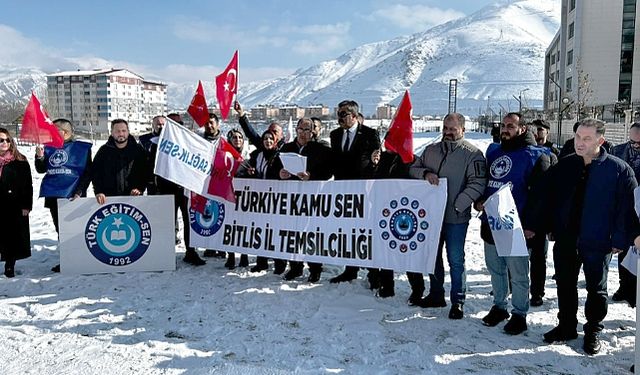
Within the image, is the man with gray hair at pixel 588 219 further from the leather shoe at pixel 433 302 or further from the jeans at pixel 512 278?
the leather shoe at pixel 433 302

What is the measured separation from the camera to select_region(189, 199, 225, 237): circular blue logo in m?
7.08

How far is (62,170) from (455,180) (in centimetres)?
520

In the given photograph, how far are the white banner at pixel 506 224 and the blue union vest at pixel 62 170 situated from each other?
5.29 m

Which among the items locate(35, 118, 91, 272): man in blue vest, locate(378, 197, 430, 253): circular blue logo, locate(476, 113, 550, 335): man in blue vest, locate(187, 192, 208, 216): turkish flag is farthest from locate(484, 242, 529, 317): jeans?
locate(35, 118, 91, 272): man in blue vest

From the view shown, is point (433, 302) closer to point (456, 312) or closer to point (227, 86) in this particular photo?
point (456, 312)

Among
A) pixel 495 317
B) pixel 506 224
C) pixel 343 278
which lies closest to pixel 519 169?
pixel 506 224

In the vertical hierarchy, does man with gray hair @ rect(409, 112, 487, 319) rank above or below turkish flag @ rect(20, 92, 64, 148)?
below

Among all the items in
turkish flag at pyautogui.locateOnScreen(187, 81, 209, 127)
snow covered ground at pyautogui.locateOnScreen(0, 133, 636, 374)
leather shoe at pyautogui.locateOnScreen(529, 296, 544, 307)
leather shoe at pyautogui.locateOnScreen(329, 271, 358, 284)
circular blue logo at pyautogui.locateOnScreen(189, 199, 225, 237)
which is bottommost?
snow covered ground at pyautogui.locateOnScreen(0, 133, 636, 374)

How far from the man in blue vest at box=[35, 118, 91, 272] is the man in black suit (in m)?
3.41

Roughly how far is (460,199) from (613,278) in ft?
10.2

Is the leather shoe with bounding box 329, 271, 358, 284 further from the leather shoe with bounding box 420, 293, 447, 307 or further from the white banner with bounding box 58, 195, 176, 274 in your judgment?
the white banner with bounding box 58, 195, 176, 274

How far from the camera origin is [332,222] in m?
6.31

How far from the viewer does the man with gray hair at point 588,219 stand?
4426 millimetres

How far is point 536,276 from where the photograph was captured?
5.85m
